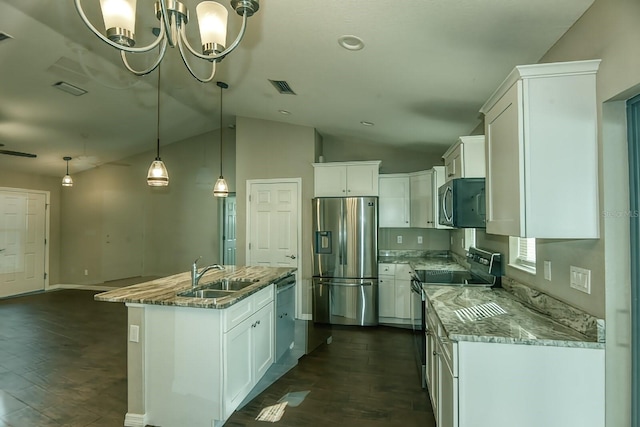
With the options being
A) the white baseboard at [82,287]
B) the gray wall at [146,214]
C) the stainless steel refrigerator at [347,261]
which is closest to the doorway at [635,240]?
the stainless steel refrigerator at [347,261]

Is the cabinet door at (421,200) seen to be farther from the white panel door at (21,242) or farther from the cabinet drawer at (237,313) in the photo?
the white panel door at (21,242)

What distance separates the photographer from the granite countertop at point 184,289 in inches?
87.8

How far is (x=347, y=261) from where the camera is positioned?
454 cm

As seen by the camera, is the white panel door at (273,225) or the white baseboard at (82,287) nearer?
the white panel door at (273,225)

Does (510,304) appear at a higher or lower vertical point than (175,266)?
higher

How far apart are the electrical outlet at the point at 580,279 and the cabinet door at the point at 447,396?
771mm

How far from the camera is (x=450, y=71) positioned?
2410 mm

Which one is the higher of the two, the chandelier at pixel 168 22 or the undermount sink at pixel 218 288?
the chandelier at pixel 168 22

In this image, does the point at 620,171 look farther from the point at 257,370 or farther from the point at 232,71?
the point at 232,71

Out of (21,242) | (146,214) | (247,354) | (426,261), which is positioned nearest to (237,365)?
(247,354)

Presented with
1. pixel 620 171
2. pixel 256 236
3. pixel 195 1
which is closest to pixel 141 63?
pixel 195 1

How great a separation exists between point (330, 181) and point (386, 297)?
1841mm

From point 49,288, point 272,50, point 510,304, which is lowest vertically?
point 49,288

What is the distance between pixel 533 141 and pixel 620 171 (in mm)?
373
